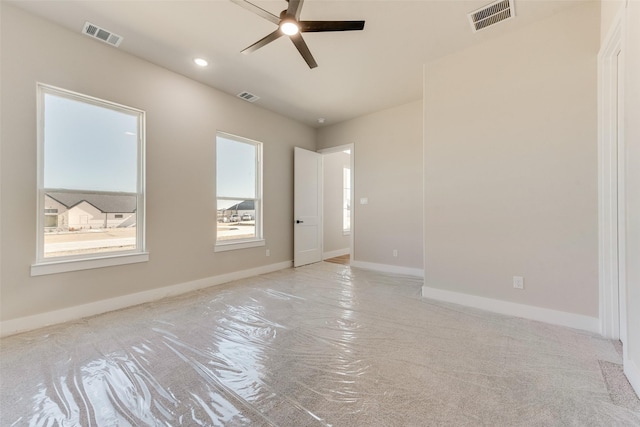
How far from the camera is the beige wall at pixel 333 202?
614cm

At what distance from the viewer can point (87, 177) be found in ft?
8.98

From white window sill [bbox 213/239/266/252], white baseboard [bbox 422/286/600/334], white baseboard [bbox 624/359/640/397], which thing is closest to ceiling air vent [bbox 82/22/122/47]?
white window sill [bbox 213/239/266/252]

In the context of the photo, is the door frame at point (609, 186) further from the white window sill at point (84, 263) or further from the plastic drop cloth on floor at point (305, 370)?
the white window sill at point (84, 263)

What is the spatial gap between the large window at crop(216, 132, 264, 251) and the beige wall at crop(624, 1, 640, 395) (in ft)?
13.7

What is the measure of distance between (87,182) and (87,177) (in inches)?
2.1

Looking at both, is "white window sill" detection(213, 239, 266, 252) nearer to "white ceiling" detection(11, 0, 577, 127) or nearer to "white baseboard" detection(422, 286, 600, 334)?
"white ceiling" detection(11, 0, 577, 127)

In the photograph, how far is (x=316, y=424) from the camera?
4.25ft

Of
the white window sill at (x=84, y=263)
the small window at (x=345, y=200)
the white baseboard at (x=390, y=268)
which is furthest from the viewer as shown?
the small window at (x=345, y=200)

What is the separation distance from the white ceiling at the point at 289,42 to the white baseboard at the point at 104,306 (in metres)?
2.86

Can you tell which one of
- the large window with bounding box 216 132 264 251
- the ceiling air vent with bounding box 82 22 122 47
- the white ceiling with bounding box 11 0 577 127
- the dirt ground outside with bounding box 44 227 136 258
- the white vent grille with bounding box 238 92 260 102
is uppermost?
the white vent grille with bounding box 238 92 260 102

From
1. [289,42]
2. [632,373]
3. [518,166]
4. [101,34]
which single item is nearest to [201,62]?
[101,34]

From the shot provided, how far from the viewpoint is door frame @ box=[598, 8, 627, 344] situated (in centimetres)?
208

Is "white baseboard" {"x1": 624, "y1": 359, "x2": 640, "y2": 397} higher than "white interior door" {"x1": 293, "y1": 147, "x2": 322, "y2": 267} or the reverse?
the reverse

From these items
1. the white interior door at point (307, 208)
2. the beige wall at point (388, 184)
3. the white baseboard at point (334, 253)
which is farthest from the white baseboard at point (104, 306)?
the beige wall at point (388, 184)
